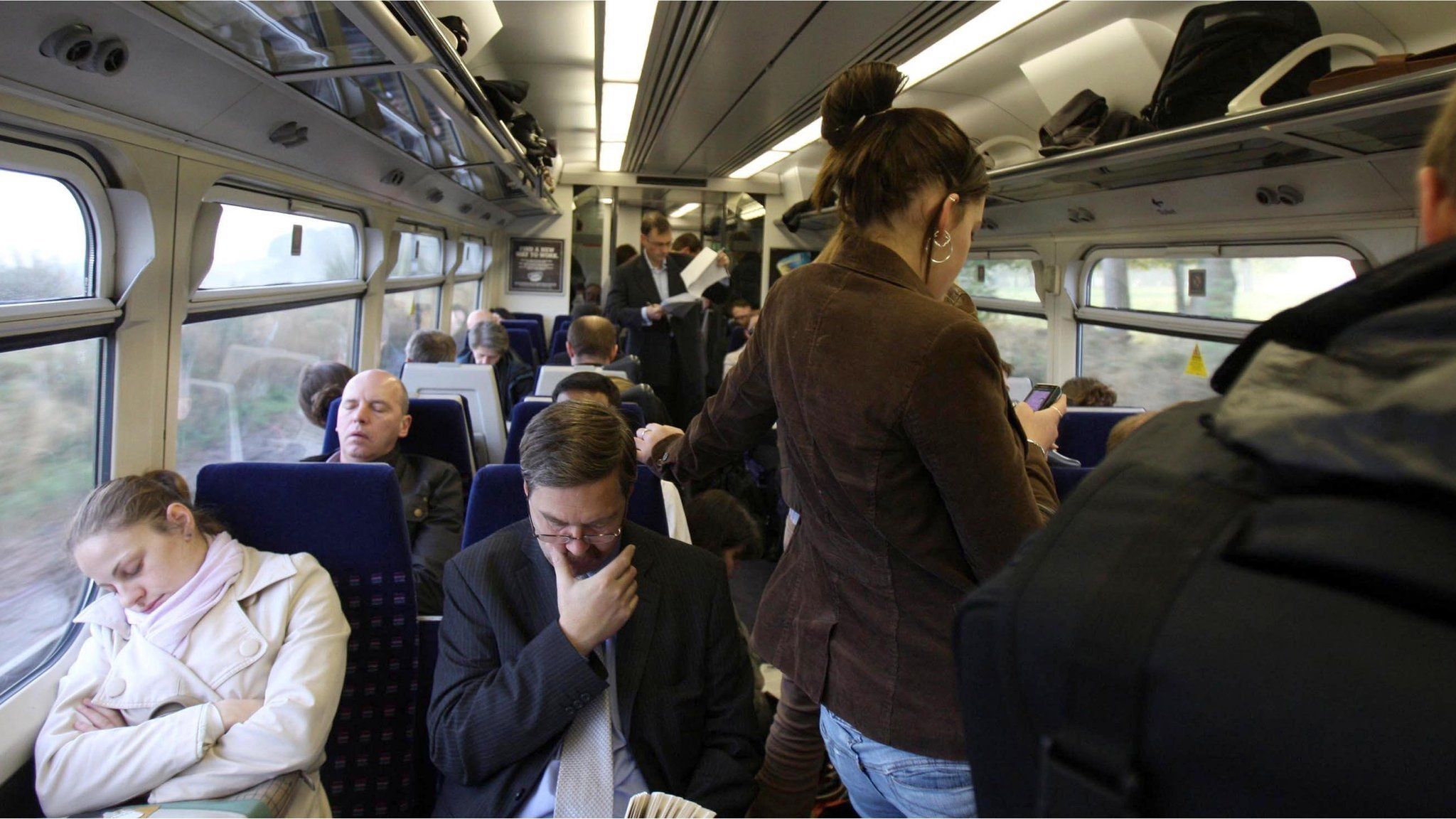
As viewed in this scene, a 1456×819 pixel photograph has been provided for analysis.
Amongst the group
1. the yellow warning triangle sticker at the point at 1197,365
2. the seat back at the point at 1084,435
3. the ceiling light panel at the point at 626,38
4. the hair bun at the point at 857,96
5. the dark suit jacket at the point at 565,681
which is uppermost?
the ceiling light panel at the point at 626,38

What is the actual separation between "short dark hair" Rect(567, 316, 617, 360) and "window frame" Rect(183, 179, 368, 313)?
1527mm

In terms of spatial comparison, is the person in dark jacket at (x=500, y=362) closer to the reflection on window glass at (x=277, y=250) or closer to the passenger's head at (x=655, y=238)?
the reflection on window glass at (x=277, y=250)

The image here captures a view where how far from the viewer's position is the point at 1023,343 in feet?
24.4

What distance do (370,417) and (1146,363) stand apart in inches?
190

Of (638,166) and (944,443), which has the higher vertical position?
(638,166)

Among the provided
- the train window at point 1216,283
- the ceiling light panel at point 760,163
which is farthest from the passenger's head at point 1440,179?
the ceiling light panel at point 760,163

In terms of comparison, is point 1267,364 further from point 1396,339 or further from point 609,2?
point 609,2

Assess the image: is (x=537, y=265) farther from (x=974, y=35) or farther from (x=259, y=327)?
(x=974, y=35)

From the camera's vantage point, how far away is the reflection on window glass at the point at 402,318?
7.17 meters

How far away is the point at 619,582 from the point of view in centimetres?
171

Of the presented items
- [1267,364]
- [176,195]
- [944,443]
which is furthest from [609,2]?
[1267,364]

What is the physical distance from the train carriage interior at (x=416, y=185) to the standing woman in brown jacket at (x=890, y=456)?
0.14 meters

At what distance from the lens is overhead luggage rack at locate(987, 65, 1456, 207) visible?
2.40 metres

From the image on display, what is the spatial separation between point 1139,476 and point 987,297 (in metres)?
8.11
